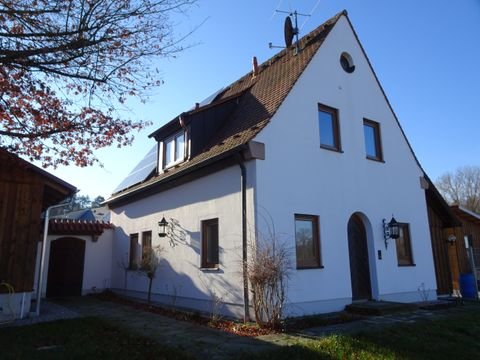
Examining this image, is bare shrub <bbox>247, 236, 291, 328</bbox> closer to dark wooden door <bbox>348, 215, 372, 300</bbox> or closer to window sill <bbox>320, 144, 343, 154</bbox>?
A: dark wooden door <bbox>348, 215, 372, 300</bbox>

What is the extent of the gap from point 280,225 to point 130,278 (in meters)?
8.44

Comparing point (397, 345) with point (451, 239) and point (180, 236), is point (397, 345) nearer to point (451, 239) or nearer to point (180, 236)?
point (180, 236)

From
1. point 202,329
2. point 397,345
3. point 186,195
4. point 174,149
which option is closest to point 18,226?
point 186,195


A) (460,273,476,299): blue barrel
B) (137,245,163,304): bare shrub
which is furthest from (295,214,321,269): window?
(460,273,476,299): blue barrel

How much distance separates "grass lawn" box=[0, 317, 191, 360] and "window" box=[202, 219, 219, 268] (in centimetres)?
315

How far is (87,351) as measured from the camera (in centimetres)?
645

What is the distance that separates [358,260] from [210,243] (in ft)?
14.4

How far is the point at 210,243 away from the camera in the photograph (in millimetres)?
11086

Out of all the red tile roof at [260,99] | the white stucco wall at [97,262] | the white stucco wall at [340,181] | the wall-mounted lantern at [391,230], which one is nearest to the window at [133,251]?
the white stucco wall at [97,262]

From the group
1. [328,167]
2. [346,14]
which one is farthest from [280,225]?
[346,14]

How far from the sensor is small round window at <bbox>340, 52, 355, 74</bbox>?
12.7 meters

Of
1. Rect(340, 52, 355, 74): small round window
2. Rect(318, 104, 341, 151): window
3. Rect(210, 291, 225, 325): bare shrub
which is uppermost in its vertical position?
Rect(340, 52, 355, 74): small round window

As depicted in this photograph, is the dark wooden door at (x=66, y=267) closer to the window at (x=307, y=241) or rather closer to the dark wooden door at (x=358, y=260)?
the window at (x=307, y=241)

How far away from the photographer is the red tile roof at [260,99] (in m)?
10.4
